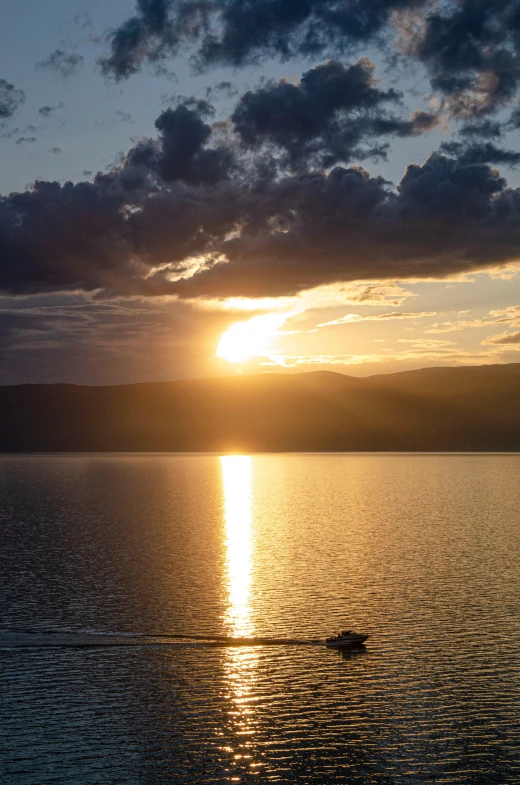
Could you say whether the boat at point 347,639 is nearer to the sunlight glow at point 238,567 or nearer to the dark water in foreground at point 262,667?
the dark water in foreground at point 262,667

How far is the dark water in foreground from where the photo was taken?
37469mm

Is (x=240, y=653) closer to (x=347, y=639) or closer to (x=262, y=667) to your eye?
(x=262, y=667)

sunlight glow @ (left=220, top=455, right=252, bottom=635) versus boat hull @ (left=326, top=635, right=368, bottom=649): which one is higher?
boat hull @ (left=326, top=635, right=368, bottom=649)

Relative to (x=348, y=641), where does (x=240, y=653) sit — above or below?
below

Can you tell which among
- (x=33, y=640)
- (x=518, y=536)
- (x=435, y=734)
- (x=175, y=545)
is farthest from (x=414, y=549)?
(x=435, y=734)

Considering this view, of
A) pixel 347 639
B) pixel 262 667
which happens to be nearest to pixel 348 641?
pixel 347 639

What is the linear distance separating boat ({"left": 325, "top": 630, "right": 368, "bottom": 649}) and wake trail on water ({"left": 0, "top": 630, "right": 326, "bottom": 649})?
6.36 ft

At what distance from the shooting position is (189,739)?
39.9 m

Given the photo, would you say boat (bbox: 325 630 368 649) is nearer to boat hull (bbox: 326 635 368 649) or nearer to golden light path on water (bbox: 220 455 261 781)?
boat hull (bbox: 326 635 368 649)

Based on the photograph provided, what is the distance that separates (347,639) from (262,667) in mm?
6239

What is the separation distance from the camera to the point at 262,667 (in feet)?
170

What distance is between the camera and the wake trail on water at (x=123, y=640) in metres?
56.5

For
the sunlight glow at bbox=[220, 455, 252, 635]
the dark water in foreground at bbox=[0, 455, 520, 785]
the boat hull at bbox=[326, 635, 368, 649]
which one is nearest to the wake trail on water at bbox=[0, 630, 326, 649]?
the dark water in foreground at bbox=[0, 455, 520, 785]

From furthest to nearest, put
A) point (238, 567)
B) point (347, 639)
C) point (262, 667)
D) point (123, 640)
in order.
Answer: point (238, 567)
point (123, 640)
point (347, 639)
point (262, 667)
